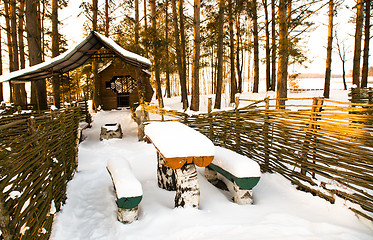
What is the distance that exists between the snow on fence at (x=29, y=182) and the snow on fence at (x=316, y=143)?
138 inches

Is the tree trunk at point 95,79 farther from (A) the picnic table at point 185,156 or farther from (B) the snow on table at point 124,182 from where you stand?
(A) the picnic table at point 185,156

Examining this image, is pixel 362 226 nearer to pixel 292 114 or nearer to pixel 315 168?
pixel 315 168

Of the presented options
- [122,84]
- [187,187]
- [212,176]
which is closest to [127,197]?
[187,187]

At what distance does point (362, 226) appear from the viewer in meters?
2.66

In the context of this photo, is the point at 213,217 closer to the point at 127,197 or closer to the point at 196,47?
the point at 127,197

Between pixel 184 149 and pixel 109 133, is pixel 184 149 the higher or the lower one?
the higher one

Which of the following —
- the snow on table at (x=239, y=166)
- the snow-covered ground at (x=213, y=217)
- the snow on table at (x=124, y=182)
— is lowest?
the snow-covered ground at (x=213, y=217)

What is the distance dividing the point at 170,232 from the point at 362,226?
7.62 ft

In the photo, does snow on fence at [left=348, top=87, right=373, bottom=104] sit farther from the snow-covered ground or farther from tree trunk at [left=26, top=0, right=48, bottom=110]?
tree trunk at [left=26, top=0, right=48, bottom=110]

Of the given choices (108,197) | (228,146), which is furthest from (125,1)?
(108,197)

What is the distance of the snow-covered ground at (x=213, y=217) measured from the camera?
8.40ft

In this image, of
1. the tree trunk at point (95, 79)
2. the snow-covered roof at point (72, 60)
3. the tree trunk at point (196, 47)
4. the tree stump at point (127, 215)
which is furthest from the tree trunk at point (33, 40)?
the tree stump at point (127, 215)

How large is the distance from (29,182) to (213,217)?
2.17m

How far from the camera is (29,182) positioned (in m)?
2.10
